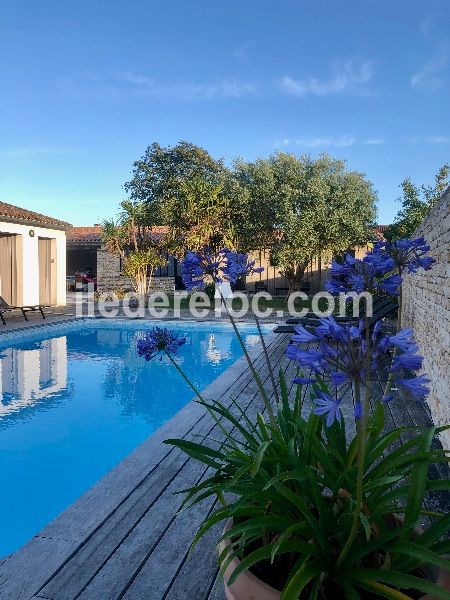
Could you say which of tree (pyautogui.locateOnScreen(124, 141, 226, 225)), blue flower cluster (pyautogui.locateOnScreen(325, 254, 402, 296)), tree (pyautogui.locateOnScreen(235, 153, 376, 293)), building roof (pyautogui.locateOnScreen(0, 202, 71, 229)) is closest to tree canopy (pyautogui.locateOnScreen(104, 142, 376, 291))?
tree (pyautogui.locateOnScreen(235, 153, 376, 293))

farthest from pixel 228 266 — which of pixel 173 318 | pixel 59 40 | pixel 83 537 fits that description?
pixel 59 40

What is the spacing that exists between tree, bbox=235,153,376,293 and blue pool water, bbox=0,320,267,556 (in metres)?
5.36

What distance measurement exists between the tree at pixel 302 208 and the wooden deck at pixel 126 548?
584 inches

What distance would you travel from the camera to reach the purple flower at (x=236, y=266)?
2.07 m

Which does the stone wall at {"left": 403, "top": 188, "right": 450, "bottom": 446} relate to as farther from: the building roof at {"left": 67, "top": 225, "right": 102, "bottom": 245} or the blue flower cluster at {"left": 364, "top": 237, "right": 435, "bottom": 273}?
the building roof at {"left": 67, "top": 225, "right": 102, "bottom": 245}

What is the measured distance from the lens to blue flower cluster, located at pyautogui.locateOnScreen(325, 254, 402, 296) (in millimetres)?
1640

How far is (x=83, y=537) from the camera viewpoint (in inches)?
106

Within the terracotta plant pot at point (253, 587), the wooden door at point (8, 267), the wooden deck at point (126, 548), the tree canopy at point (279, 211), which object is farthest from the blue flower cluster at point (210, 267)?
the wooden door at point (8, 267)

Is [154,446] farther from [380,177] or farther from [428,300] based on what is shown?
[380,177]

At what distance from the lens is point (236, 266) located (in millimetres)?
2096

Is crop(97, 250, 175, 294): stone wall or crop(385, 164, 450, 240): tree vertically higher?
crop(385, 164, 450, 240): tree

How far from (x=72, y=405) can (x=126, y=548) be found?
5732 mm

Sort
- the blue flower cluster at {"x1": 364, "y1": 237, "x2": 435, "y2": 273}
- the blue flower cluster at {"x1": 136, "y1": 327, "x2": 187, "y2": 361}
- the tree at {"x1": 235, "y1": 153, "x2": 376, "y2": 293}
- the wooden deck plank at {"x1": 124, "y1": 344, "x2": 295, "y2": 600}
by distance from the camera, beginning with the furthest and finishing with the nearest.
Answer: the tree at {"x1": 235, "y1": 153, "x2": 376, "y2": 293} < the blue flower cluster at {"x1": 136, "y1": 327, "x2": 187, "y2": 361} < the wooden deck plank at {"x1": 124, "y1": 344, "x2": 295, "y2": 600} < the blue flower cluster at {"x1": 364, "y1": 237, "x2": 435, "y2": 273}

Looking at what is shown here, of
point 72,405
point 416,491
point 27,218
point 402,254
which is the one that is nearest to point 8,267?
point 27,218
